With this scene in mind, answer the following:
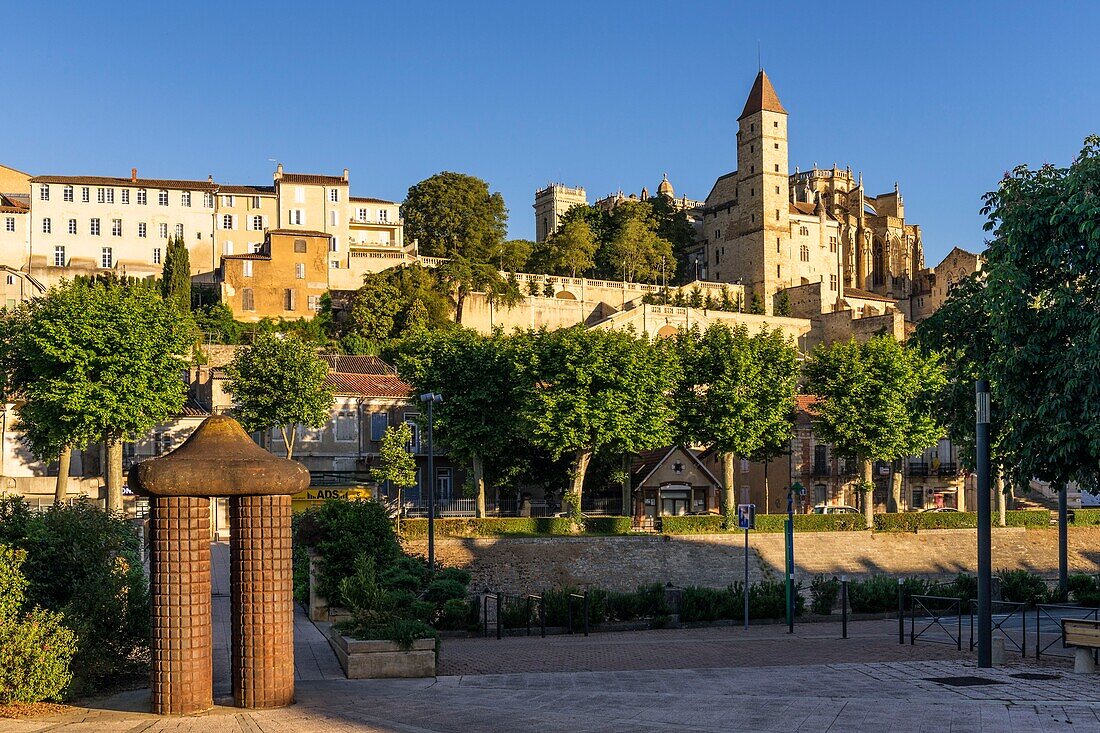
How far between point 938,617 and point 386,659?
12.5m

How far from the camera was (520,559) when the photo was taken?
4419 cm

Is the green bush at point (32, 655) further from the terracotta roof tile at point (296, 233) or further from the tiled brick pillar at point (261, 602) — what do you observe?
the terracotta roof tile at point (296, 233)

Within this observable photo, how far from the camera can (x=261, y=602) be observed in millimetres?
13406

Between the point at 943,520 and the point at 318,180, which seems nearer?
the point at 943,520

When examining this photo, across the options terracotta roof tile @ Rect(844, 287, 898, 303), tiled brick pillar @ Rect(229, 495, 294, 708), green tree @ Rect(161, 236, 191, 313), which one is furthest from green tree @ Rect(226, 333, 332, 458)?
terracotta roof tile @ Rect(844, 287, 898, 303)

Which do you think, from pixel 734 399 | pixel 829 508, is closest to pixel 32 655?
pixel 734 399

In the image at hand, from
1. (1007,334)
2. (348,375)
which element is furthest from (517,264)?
(1007,334)

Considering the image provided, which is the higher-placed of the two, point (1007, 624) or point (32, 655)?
point (32, 655)

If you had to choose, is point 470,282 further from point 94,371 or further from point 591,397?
point 94,371

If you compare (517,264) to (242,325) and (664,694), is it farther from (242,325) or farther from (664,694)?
(664,694)

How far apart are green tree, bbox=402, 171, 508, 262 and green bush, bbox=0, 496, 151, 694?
7750cm

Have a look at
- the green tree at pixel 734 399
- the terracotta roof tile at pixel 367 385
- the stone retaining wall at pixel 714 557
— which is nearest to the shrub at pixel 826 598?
the stone retaining wall at pixel 714 557

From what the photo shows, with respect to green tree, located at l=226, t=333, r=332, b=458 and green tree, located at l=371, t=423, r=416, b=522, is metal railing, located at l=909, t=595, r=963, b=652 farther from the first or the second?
green tree, located at l=226, t=333, r=332, b=458

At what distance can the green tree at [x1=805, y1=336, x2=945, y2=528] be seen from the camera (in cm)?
5200
